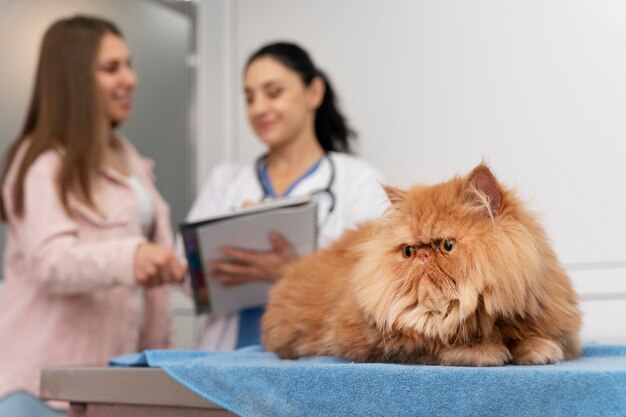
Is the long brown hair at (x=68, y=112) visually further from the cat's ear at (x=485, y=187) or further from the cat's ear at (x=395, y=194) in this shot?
the cat's ear at (x=485, y=187)

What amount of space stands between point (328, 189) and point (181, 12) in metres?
1.22

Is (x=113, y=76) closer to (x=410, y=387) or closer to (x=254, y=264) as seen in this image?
(x=254, y=264)

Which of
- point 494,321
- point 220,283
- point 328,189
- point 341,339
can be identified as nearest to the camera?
point 494,321

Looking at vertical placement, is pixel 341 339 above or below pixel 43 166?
below

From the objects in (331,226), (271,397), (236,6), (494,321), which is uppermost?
(236,6)

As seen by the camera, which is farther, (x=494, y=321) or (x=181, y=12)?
(x=181, y=12)

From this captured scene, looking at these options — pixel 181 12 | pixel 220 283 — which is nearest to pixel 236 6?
pixel 181 12

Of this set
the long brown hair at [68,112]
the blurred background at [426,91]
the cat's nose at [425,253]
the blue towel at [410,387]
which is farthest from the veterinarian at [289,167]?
the cat's nose at [425,253]

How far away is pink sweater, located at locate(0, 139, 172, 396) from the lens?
1.66m

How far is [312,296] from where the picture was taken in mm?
1157

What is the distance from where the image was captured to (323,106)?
211cm

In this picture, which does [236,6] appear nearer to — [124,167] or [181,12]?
[181,12]

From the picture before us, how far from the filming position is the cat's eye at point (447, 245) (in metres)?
0.93

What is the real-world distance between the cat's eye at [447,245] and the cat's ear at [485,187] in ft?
0.21
